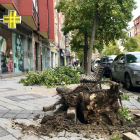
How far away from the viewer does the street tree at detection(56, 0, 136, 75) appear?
1115 cm

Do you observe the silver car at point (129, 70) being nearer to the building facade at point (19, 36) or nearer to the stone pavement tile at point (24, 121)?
the stone pavement tile at point (24, 121)

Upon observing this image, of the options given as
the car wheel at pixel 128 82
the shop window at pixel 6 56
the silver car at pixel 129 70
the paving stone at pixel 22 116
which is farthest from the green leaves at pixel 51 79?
the paving stone at pixel 22 116

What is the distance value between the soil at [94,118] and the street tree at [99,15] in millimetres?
8398

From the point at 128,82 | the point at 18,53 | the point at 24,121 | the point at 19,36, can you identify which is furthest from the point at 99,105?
the point at 19,36

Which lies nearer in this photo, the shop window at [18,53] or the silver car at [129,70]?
the silver car at [129,70]

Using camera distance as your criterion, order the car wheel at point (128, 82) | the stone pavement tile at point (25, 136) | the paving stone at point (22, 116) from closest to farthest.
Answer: the stone pavement tile at point (25, 136), the paving stone at point (22, 116), the car wheel at point (128, 82)

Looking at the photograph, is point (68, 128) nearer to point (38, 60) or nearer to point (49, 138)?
point (49, 138)

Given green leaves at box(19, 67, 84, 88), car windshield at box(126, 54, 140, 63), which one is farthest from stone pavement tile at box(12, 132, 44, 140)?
car windshield at box(126, 54, 140, 63)

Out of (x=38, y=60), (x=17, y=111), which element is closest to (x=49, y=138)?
(x=17, y=111)

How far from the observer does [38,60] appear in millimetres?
21422

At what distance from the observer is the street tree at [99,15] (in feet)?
36.6

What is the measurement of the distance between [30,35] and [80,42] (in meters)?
5.62

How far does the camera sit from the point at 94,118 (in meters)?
2.95

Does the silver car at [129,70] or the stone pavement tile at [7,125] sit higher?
the silver car at [129,70]
